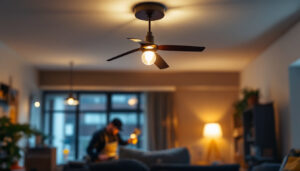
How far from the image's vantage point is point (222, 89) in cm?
856

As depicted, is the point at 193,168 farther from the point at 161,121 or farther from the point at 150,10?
the point at 161,121

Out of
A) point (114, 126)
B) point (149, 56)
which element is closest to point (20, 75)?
point (114, 126)

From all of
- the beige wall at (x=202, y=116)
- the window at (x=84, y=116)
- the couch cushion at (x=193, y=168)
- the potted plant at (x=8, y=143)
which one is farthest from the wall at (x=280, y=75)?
the potted plant at (x=8, y=143)

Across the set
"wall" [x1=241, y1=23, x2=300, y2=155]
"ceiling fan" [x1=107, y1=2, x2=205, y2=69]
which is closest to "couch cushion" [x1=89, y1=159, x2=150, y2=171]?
"ceiling fan" [x1=107, y1=2, x2=205, y2=69]

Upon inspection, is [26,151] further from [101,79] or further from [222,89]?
[222,89]

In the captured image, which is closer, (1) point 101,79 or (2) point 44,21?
(2) point 44,21

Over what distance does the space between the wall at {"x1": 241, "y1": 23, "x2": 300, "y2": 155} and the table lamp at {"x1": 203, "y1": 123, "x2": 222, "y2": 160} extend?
64.0 inches

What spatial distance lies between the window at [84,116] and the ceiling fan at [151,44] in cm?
432

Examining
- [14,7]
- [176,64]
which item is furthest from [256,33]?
[14,7]

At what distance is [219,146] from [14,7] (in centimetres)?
560

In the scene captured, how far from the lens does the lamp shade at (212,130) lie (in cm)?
810

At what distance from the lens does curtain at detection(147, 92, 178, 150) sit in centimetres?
834

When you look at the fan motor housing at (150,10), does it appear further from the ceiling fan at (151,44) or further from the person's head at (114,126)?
the person's head at (114,126)

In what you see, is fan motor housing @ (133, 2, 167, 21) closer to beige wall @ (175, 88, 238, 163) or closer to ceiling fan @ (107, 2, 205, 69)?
ceiling fan @ (107, 2, 205, 69)
